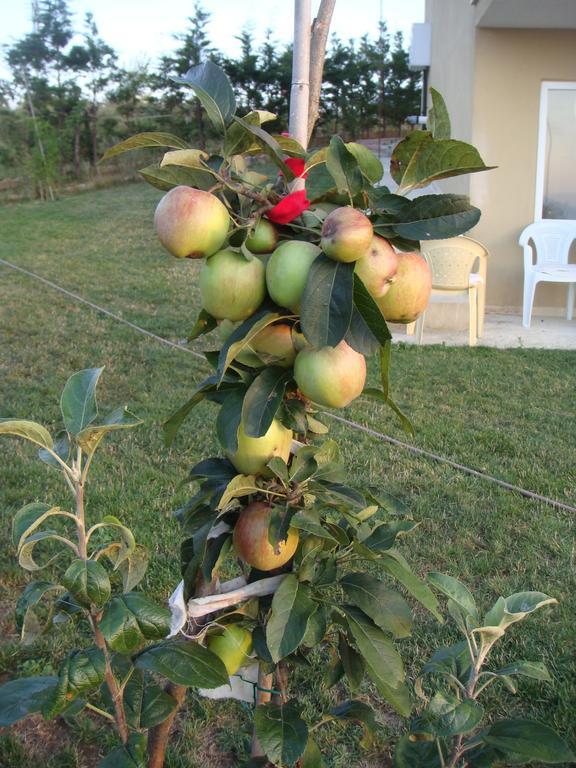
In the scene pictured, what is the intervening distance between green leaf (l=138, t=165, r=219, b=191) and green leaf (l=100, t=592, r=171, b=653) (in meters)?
0.64

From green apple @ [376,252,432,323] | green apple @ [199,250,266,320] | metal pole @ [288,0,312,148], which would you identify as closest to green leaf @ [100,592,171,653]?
green apple @ [199,250,266,320]

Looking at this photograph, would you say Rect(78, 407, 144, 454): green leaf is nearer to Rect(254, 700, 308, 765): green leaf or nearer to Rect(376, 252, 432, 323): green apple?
Rect(376, 252, 432, 323): green apple

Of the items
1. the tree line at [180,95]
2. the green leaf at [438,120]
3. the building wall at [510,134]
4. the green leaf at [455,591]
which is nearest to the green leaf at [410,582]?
the green leaf at [455,591]

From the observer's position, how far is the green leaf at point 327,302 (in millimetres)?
907

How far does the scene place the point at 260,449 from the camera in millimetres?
1198

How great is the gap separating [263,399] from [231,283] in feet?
0.64

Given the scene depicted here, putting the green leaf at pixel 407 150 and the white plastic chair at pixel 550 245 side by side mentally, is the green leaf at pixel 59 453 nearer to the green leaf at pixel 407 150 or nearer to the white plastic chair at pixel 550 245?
Answer: the green leaf at pixel 407 150

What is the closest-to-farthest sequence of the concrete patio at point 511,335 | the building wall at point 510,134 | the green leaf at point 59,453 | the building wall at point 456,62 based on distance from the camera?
the green leaf at point 59,453
the concrete patio at point 511,335
the building wall at point 510,134
the building wall at point 456,62

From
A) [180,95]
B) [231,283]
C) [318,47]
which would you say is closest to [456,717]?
[231,283]

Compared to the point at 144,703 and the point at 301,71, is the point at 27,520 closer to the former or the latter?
the point at 144,703

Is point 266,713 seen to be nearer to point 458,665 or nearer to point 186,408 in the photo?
point 458,665

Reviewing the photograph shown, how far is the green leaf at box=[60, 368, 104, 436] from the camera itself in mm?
1212

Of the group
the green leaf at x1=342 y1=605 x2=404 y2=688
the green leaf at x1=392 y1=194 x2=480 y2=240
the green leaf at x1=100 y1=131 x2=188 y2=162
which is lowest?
the green leaf at x1=342 y1=605 x2=404 y2=688

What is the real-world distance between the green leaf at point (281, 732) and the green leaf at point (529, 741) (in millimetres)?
312
